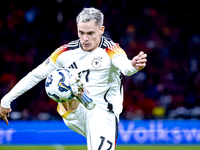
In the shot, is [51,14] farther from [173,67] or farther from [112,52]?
[112,52]

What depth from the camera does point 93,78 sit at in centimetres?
395

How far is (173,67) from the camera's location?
37.2 ft

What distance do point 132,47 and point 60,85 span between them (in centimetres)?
826

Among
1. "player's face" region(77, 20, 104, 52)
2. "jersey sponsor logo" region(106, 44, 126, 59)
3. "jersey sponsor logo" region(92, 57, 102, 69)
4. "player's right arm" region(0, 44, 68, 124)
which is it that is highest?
"player's face" region(77, 20, 104, 52)

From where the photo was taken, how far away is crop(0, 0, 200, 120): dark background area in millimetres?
10250

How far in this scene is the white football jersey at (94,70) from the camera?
3.90 meters

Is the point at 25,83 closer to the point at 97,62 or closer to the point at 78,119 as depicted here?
the point at 78,119

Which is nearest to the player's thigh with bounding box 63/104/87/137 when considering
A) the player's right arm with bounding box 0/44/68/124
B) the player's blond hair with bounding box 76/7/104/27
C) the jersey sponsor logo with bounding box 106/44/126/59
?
the player's right arm with bounding box 0/44/68/124

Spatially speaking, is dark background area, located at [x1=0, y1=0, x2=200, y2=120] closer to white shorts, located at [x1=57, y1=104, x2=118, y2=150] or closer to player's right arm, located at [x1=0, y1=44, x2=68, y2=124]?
player's right arm, located at [x1=0, y1=44, x2=68, y2=124]

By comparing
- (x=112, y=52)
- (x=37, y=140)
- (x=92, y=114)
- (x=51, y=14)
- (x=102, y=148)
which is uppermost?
(x=51, y=14)

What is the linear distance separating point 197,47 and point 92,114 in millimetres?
8705

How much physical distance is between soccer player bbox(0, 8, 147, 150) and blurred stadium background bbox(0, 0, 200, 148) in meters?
4.76

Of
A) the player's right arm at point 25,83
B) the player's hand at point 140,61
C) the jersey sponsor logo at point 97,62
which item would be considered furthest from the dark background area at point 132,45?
the player's hand at point 140,61

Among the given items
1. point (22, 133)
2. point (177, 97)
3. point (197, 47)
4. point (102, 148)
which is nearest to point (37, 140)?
point (22, 133)
